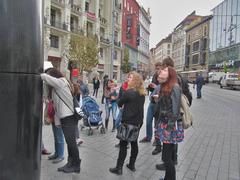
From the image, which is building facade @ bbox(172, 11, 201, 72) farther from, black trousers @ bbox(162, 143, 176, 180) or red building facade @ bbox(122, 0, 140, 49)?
black trousers @ bbox(162, 143, 176, 180)

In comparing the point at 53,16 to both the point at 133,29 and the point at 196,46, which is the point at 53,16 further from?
the point at 196,46

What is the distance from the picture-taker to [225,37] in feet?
197

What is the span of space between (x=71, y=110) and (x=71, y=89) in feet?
1.09

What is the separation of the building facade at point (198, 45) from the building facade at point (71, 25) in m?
34.9

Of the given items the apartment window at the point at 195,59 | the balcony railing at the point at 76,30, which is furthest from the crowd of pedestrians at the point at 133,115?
the apartment window at the point at 195,59

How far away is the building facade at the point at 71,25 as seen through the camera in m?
33.2

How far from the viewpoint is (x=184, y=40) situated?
9969cm

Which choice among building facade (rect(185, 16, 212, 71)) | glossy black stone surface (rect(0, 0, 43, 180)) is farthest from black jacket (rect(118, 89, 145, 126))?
building facade (rect(185, 16, 212, 71))

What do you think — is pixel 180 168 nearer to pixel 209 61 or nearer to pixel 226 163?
pixel 226 163

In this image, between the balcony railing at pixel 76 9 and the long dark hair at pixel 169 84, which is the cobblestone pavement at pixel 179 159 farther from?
the balcony railing at pixel 76 9

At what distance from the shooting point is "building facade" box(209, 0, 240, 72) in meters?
55.2

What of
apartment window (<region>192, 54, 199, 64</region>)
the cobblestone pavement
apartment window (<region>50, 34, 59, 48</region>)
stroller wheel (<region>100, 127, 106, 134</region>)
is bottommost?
the cobblestone pavement

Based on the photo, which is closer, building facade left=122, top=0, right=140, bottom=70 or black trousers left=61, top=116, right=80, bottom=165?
black trousers left=61, top=116, right=80, bottom=165

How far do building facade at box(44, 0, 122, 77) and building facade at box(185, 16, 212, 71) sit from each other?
3495cm
